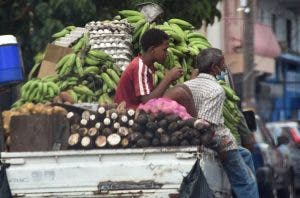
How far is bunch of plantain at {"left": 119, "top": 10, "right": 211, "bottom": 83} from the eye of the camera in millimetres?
8992

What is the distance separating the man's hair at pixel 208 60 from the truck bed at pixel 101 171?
1122mm

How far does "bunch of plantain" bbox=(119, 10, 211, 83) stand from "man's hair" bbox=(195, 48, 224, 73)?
1.91 ft

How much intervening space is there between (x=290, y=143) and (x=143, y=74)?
11631 mm

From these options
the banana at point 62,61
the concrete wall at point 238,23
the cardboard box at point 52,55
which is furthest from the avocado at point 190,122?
the concrete wall at point 238,23

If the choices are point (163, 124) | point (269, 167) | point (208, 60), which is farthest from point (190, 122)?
point (269, 167)

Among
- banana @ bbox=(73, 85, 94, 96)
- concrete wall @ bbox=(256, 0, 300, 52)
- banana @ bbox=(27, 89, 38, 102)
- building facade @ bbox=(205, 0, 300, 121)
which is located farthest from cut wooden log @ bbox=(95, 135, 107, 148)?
concrete wall @ bbox=(256, 0, 300, 52)

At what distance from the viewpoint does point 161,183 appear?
686 centimetres

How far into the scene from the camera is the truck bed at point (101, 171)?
270 inches

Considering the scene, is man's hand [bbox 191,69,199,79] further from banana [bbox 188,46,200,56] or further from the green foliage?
the green foliage

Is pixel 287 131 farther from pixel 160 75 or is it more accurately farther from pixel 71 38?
pixel 160 75

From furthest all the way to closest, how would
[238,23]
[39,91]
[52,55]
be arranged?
1. [238,23]
2. [52,55]
3. [39,91]

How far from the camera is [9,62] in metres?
9.51

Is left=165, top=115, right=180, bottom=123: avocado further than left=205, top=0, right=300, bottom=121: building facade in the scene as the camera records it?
No

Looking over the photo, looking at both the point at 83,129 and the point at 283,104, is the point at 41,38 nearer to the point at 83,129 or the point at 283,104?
the point at 83,129
